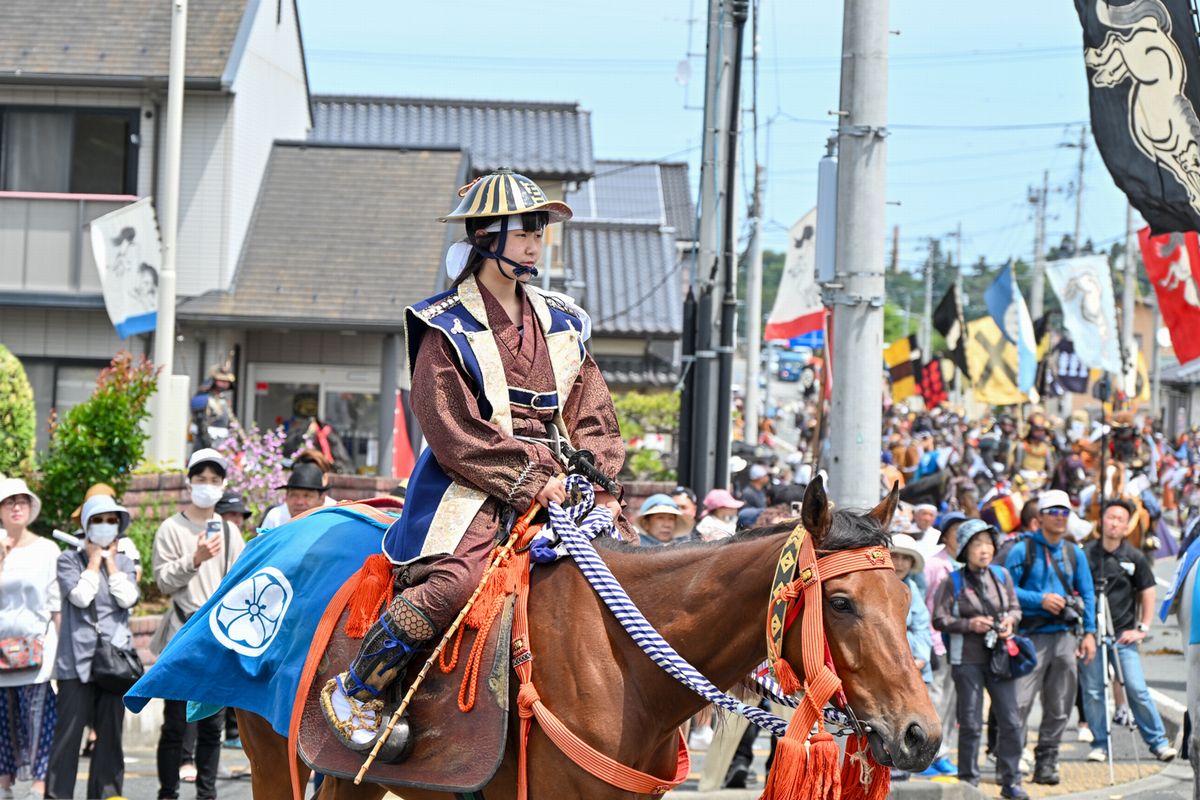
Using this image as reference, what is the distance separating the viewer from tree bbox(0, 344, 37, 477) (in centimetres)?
1378

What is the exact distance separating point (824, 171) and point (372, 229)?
15769mm

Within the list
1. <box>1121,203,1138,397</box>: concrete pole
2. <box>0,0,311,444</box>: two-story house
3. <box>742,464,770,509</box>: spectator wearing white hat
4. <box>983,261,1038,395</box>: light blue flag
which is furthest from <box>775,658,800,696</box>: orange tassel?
<box>1121,203,1138,397</box>: concrete pole

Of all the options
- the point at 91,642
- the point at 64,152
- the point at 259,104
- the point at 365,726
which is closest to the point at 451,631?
the point at 365,726

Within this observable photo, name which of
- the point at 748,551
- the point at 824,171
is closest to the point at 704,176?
the point at 824,171

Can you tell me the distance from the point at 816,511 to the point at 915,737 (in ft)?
2.45

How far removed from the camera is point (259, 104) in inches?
970

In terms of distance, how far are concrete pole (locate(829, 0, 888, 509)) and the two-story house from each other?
52.2 feet

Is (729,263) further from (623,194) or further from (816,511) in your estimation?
(623,194)

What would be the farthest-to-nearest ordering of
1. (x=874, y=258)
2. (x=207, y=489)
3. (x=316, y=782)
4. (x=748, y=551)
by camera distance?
(x=207, y=489) → (x=874, y=258) → (x=316, y=782) → (x=748, y=551)

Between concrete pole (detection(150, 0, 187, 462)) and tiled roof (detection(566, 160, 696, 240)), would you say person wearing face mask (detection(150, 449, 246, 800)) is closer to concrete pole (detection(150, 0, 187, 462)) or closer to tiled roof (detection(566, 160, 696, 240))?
concrete pole (detection(150, 0, 187, 462))

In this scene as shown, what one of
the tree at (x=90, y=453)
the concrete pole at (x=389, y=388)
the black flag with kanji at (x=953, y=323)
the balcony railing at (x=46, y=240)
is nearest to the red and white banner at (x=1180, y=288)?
the tree at (x=90, y=453)

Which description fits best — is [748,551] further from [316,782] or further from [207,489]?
[207,489]

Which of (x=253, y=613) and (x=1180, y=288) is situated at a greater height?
(x=1180, y=288)

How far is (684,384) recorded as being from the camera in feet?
57.4
